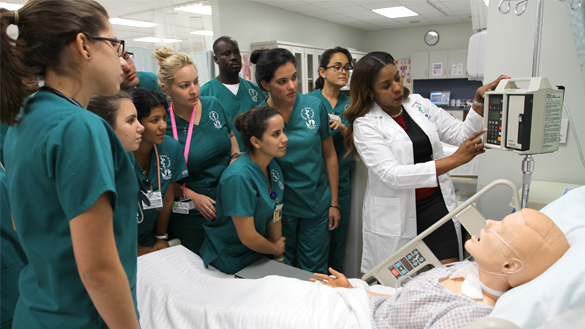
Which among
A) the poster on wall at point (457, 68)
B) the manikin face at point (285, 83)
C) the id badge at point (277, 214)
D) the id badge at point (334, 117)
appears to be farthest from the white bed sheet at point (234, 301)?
the poster on wall at point (457, 68)

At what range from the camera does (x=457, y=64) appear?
7594 millimetres

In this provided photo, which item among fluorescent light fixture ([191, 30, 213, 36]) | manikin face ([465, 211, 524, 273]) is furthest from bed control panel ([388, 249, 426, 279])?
fluorescent light fixture ([191, 30, 213, 36])

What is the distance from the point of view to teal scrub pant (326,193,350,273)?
89.4 inches

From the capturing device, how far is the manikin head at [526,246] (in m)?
1.02

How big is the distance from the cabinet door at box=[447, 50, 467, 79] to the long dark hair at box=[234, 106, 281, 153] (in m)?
6.91

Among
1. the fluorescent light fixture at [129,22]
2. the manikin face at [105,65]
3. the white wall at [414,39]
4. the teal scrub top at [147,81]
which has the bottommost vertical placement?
the manikin face at [105,65]

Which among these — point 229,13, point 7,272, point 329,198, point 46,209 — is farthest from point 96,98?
point 229,13

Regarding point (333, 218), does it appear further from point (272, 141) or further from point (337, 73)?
point (337, 73)

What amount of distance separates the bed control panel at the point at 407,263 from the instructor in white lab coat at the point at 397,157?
141 mm

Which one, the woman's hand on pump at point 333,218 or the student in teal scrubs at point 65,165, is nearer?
the student in teal scrubs at point 65,165

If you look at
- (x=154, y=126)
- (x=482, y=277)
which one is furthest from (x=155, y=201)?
(x=482, y=277)

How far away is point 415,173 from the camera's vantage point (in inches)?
64.7

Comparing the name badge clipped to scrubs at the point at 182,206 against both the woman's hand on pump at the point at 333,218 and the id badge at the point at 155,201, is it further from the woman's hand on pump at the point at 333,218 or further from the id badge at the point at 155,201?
the woman's hand on pump at the point at 333,218

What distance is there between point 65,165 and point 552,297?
42.2 inches
